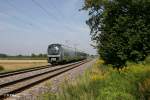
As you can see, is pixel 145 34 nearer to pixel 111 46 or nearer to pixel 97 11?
pixel 111 46

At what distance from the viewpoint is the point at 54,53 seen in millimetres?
53688

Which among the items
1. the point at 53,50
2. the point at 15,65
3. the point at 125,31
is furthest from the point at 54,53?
the point at 125,31

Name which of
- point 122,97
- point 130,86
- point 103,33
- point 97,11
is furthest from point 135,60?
point 122,97

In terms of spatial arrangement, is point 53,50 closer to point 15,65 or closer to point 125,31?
point 15,65

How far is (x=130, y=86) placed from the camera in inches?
448

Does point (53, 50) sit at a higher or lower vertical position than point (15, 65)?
higher

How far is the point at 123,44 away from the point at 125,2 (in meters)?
2.73

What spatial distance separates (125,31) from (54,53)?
32.0 metres

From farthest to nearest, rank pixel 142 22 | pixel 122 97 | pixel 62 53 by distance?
pixel 62 53, pixel 142 22, pixel 122 97

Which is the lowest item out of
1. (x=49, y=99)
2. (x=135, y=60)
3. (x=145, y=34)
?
(x=49, y=99)

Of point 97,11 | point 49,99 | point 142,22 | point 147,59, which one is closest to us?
point 49,99

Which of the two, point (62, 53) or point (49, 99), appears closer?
point (49, 99)

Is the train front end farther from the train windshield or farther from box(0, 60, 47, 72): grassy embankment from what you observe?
box(0, 60, 47, 72): grassy embankment

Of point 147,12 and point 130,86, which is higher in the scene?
point 147,12
